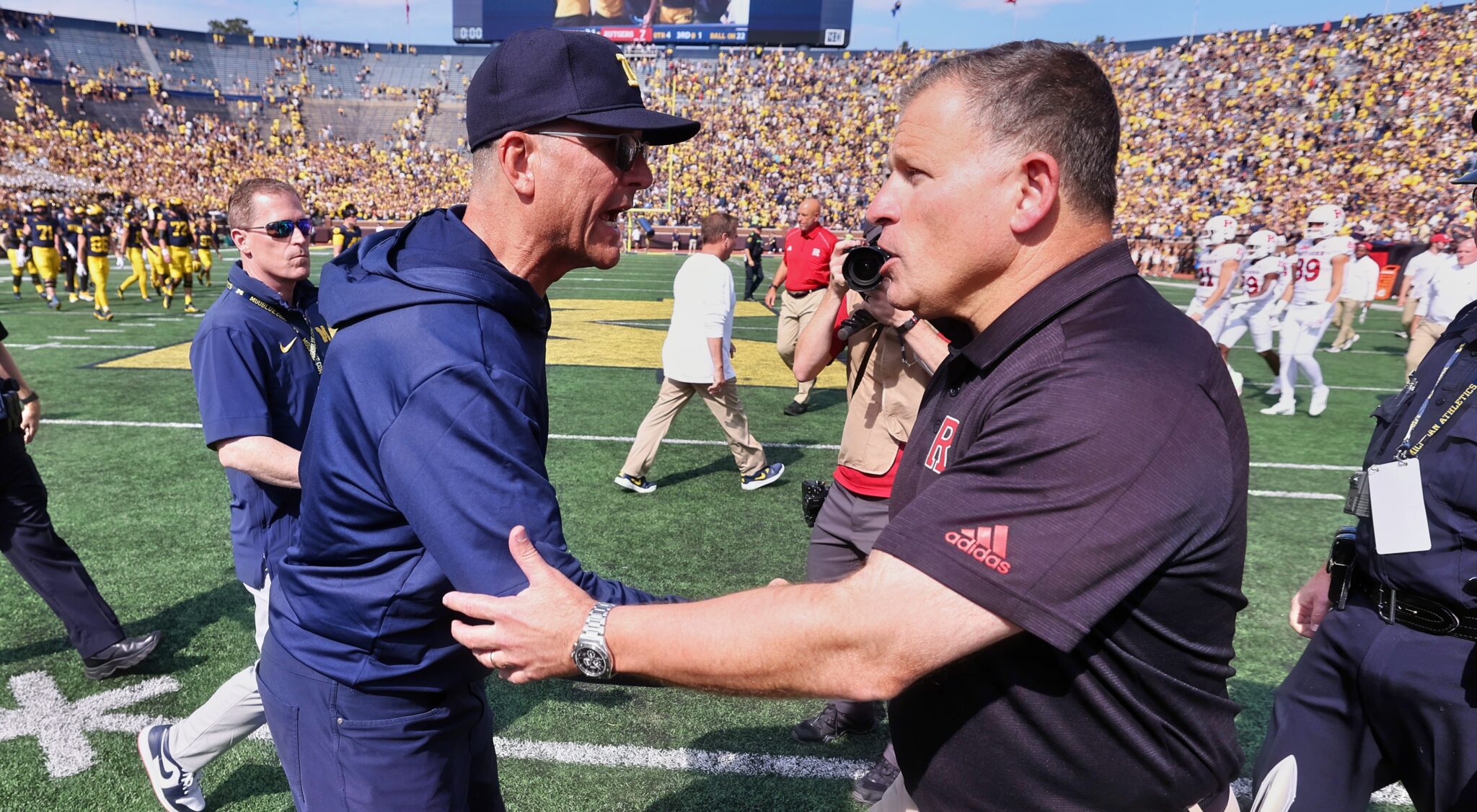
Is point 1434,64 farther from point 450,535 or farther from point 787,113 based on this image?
point 450,535

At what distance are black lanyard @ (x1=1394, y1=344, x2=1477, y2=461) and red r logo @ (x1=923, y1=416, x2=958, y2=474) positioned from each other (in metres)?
1.72

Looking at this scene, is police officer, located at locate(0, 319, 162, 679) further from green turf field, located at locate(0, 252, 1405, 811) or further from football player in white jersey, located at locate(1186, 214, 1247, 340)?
football player in white jersey, located at locate(1186, 214, 1247, 340)

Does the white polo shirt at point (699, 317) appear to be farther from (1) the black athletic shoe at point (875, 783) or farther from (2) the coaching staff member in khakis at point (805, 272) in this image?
(1) the black athletic shoe at point (875, 783)

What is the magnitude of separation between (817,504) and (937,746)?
7.44ft

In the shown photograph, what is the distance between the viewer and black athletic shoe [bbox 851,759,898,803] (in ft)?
10.7

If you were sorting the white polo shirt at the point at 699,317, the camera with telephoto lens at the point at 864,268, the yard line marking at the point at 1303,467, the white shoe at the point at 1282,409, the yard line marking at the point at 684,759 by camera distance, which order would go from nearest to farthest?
the camera with telephoto lens at the point at 864,268 < the yard line marking at the point at 684,759 < the white polo shirt at the point at 699,317 < the yard line marking at the point at 1303,467 < the white shoe at the point at 1282,409

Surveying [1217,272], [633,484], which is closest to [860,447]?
[633,484]

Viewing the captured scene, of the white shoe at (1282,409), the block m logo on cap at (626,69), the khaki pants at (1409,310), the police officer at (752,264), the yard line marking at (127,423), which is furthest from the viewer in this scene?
the police officer at (752,264)

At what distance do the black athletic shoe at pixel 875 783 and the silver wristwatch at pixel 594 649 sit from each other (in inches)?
91.9

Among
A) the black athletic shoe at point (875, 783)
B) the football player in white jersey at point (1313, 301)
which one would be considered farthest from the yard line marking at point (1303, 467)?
the black athletic shoe at point (875, 783)

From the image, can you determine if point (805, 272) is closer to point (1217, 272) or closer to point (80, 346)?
point (1217, 272)

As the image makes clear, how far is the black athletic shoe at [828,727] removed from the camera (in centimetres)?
365

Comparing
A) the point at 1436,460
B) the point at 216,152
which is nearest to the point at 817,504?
the point at 1436,460

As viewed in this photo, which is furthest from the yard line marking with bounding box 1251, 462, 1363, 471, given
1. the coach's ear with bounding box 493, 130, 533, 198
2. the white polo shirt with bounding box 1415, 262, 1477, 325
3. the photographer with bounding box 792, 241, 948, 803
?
the coach's ear with bounding box 493, 130, 533, 198
